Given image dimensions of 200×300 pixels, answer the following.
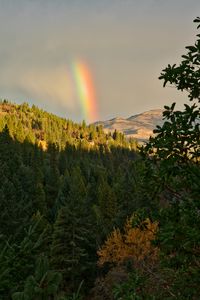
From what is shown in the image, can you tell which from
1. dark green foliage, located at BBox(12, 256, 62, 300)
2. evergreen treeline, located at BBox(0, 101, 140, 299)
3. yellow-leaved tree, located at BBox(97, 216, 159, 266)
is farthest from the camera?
yellow-leaved tree, located at BBox(97, 216, 159, 266)

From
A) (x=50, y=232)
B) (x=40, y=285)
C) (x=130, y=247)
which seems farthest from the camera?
(x=50, y=232)

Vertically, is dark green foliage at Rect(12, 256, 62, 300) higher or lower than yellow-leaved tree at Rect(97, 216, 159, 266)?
higher

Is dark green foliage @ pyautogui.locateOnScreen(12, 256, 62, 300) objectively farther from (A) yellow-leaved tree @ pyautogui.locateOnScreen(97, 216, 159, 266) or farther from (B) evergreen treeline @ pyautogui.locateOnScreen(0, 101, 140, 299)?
(A) yellow-leaved tree @ pyautogui.locateOnScreen(97, 216, 159, 266)

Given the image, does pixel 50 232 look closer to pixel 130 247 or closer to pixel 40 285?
pixel 130 247

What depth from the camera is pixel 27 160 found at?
127500mm

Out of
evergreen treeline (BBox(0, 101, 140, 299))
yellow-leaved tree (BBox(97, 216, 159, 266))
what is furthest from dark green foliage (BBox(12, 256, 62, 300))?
yellow-leaved tree (BBox(97, 216, 159, 266))

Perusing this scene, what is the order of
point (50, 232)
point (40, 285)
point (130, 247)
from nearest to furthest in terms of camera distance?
1. point (40, 285)
2. point (130, 247)
3. point (50, 232)

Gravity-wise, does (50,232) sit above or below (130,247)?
above

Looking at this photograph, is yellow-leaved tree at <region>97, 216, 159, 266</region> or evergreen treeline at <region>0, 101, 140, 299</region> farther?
yellow-leaved tree at <region>97, 216, 159, 266</region>

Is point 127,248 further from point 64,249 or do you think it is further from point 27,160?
point 27,160

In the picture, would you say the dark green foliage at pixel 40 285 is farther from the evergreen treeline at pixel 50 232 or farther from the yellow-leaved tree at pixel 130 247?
the yellow-leaved tree at pixel 130 247

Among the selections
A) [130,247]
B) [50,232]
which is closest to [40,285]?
[130,247]

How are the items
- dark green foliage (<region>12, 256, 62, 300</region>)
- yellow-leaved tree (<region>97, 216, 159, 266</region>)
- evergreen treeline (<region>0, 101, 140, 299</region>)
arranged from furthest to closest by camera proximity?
1. yellow-leaved tree (<region>97, 216, 159, 266</region>)
2. evergreen treeline (<region>0, 101, 140, 299</region>)
3. dark green foliage (<region>12, 256, 62, 300</region>)

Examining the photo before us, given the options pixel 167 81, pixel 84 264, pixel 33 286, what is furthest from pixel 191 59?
pixel 84 264
